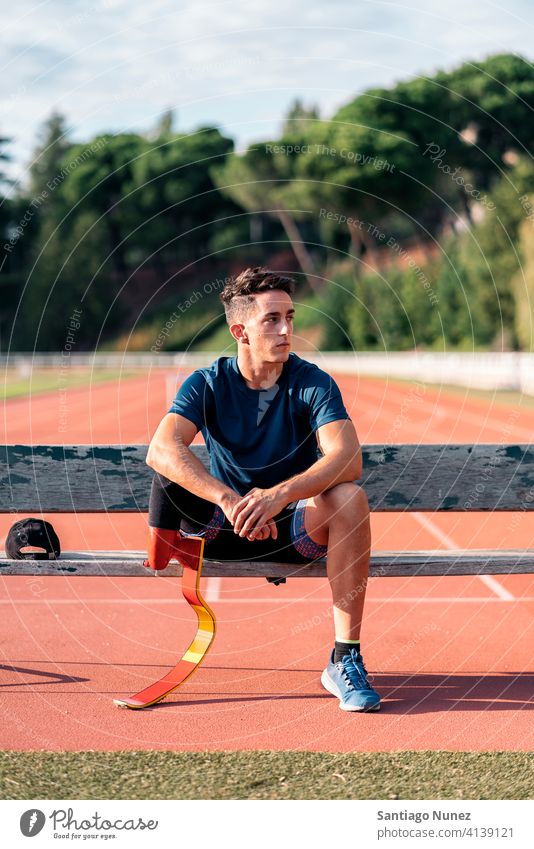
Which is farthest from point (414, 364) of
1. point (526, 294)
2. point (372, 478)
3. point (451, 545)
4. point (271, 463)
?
point (271, 463)

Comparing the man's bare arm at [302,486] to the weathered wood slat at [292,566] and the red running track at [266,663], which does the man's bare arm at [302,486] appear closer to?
the weathered wood slat at [292,566]

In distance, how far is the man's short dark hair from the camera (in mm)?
4281

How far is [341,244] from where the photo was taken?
6450cm

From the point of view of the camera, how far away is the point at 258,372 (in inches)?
171

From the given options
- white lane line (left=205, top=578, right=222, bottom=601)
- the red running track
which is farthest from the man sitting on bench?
white lane line (left=205, top=578, right=222, bottom=601)

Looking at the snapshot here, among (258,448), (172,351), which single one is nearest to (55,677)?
(258,448)

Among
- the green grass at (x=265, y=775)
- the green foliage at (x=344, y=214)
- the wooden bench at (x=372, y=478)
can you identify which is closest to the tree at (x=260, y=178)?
the green foliage at (x=344, y=214)

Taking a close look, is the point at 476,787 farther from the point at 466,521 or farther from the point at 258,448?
the point at 466,521

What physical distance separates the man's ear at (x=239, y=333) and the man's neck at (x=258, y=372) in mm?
52

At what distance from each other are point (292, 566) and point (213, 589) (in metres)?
2.30

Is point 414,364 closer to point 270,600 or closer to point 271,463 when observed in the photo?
point 270,600

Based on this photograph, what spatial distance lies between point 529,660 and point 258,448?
5.79 feet

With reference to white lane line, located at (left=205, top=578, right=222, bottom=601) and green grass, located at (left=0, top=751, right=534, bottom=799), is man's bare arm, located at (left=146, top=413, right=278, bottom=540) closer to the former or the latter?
green grass, located at (left=0, top=751, right=534, bottom=799)

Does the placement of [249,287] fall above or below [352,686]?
above
